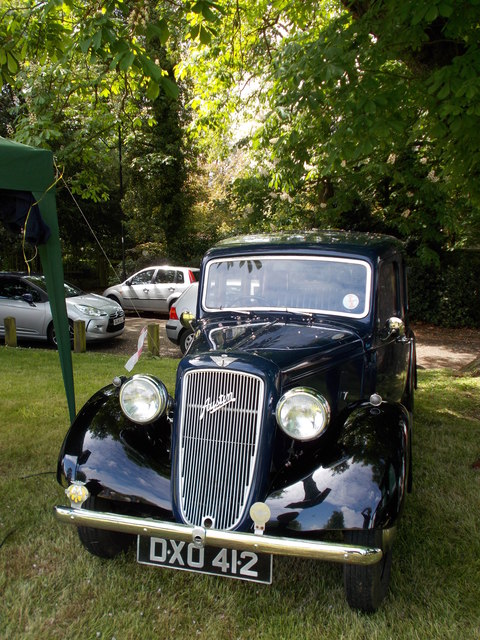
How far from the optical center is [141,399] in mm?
2895

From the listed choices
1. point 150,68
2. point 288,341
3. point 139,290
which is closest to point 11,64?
point 150,68

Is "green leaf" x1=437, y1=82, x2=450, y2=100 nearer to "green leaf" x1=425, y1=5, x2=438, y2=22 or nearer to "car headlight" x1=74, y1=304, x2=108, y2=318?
"green leaf" x1=425, y1=5, x2=438, y2=22

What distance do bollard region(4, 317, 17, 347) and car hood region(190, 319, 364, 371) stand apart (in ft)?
24.1

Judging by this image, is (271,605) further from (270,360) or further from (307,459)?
(270,360)

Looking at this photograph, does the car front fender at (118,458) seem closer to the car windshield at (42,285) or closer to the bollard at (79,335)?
the bollard at (79,335)

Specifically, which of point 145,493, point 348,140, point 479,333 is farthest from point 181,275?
point 145,493

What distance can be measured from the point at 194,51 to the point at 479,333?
9745mm

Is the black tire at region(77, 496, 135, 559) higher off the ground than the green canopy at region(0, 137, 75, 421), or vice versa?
the green canopy at region(0, 137, 75, 421)

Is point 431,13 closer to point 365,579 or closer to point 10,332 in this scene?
point 365,579

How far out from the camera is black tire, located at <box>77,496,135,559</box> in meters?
2.76

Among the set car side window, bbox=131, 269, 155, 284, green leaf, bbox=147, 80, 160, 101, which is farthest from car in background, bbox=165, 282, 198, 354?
car side window, bbox=131, 269, 155, 284

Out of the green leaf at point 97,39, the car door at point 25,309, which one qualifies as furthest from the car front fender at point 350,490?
the car door at point 25,309

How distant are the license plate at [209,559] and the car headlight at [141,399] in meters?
0.69

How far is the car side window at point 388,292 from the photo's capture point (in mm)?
3693
